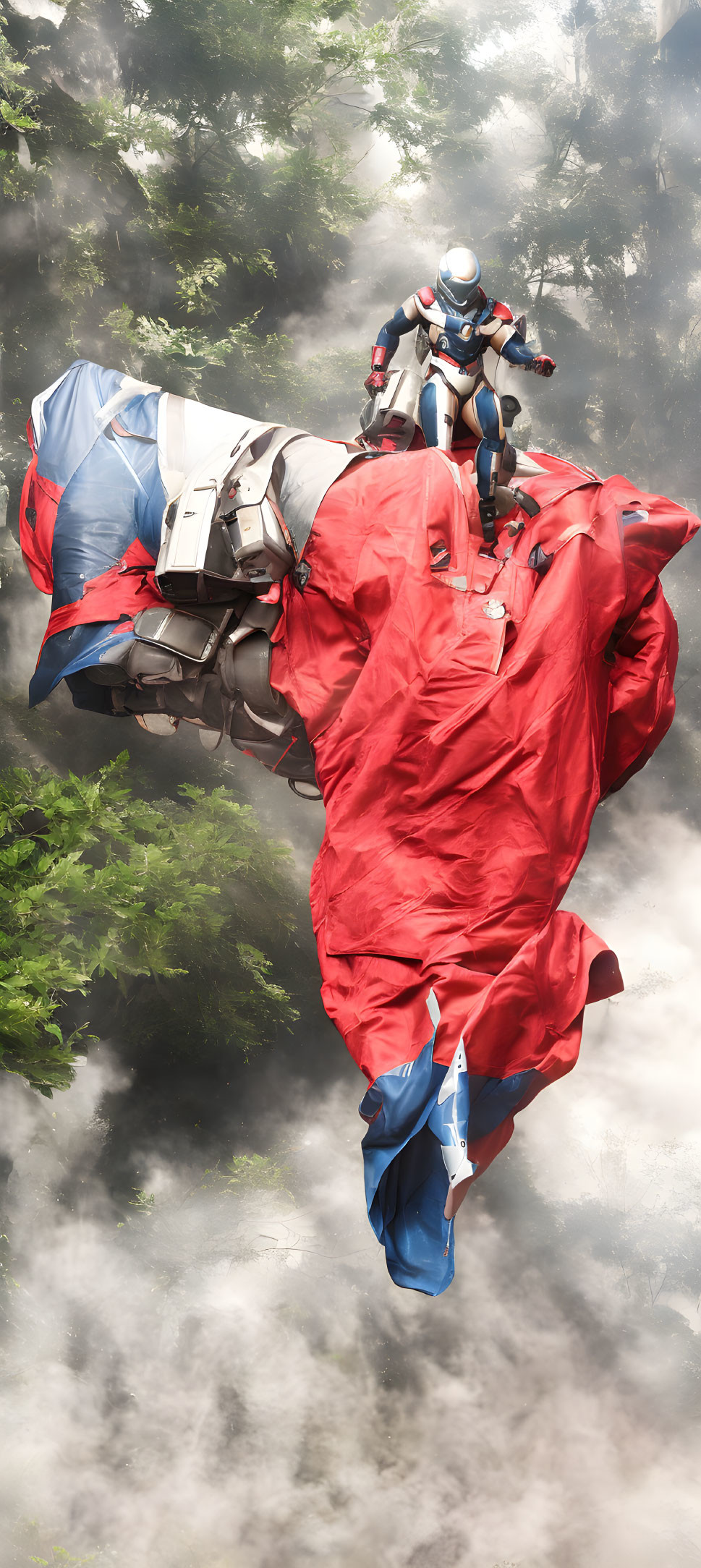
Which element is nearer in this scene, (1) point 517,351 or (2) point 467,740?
(2) point 467,740

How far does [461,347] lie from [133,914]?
2.75 meters

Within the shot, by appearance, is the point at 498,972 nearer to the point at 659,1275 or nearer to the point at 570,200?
the point at 659,1275

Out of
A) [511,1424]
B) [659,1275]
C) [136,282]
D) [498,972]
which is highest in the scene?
[136,282]

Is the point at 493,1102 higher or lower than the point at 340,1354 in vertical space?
higher

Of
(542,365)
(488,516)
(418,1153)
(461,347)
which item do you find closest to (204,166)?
(461,347)

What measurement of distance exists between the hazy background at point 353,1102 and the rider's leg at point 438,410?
201 cm

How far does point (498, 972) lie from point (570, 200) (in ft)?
15.6

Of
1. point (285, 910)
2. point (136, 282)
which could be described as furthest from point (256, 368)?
point (285, 910)

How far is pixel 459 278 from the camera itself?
388 centimetres

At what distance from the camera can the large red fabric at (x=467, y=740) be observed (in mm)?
3264

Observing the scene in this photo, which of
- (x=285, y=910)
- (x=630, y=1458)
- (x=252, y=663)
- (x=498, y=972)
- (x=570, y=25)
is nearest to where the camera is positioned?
(x=498, y=972)

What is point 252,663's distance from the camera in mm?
3926

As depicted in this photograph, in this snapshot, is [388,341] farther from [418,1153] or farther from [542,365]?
[418,1153]

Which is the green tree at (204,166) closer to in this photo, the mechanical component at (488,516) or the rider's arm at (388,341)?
the rider's arm at (388,341)
